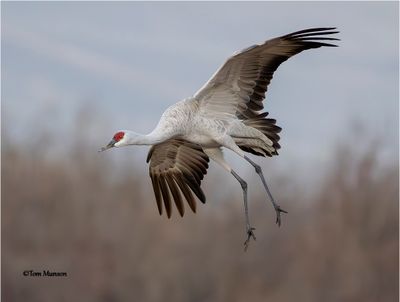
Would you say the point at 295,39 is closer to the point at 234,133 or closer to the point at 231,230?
the point at 234,133

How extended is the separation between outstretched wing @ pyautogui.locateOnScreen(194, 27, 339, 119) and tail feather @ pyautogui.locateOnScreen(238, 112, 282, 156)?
0.09 m

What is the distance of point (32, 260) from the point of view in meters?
42.4

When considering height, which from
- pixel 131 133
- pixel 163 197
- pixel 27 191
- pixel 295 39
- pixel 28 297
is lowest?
pixel 28 297

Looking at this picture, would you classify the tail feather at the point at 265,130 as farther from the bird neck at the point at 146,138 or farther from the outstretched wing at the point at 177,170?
the bird neck at the point at 146,138

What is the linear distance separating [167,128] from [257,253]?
93.5 feet

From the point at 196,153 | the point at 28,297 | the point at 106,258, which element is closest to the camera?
the point at 196,153

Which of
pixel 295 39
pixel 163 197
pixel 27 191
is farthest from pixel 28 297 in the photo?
pixel 295 39

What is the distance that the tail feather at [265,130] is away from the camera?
1719 centimetres

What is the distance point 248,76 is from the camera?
16719 millimetres

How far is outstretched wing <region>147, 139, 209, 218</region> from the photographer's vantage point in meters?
18.2

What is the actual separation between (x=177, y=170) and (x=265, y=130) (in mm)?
1815

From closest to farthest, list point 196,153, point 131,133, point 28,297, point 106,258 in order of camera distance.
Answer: point 131,133
point 196,153
point 28,297
point 106,258

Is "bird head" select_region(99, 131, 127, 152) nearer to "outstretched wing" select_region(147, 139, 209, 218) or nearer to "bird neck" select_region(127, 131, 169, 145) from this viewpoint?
"bird neck" select_region(127, 131, 169, 145)

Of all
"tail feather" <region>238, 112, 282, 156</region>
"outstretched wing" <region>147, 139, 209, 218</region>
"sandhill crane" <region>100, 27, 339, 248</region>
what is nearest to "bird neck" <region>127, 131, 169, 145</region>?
"sandhill crane" <region>100, 27, 339, 248</region>
